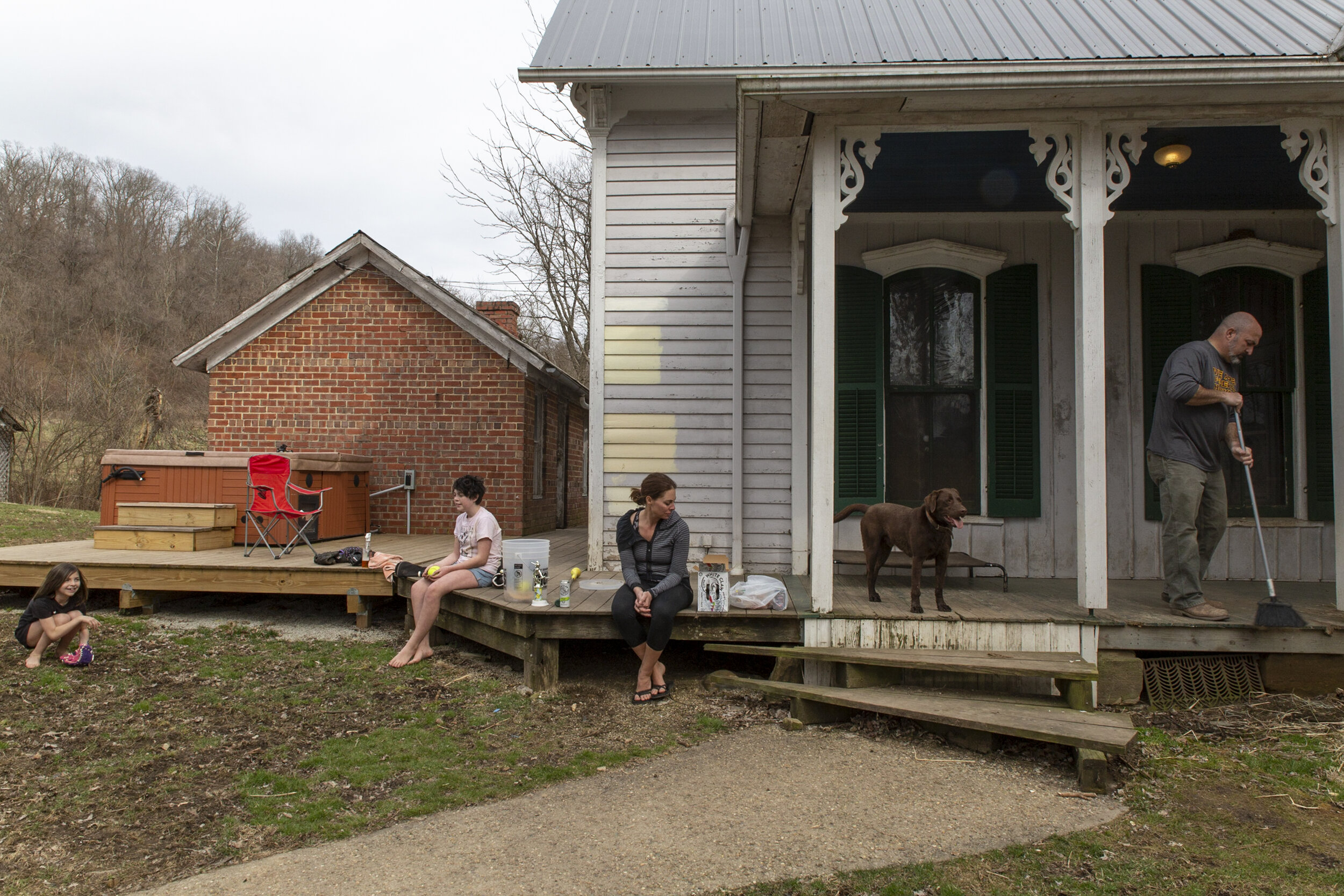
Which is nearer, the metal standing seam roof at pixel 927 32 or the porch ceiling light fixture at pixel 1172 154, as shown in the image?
the metal standing seam roof at pixel 927 32

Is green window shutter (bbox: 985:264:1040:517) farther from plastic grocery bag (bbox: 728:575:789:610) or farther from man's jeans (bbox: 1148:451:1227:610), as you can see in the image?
plastic grocery bag (bbox: 728:575:789:610)

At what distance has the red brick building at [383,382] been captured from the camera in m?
9.38

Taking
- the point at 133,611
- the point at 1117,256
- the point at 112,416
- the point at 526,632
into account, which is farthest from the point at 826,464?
the point at 112,416

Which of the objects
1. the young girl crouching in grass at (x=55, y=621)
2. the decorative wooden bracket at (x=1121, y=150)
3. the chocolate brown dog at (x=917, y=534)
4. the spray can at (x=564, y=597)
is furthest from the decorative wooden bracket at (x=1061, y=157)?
the young girl crouching in grass at (x=55, y=621)

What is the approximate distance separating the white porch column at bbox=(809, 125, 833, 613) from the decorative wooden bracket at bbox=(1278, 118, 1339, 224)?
108 cm

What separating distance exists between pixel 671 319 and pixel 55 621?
15.5 ft

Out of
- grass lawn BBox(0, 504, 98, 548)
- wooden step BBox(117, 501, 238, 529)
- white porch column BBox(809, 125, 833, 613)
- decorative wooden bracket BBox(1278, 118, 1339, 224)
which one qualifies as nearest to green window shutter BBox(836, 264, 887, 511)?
→ white porch column BBox(809, 125, 833, 613)

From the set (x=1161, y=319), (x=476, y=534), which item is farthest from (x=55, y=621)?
(x=1161, y=319)

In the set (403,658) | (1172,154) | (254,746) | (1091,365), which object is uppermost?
(1172,154)

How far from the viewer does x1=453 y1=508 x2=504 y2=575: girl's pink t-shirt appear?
5.41 metres

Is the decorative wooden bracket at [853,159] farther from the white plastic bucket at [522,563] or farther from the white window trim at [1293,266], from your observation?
the white window trim at [1293,266]

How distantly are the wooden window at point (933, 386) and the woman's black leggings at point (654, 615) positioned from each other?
7.85 ft

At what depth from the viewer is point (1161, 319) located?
6.03m

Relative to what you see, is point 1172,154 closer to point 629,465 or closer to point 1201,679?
point 1201,679
